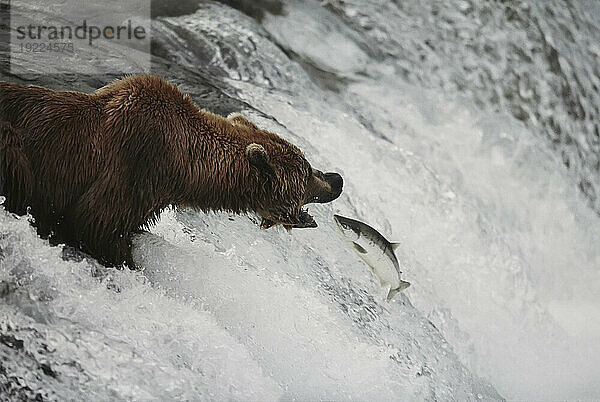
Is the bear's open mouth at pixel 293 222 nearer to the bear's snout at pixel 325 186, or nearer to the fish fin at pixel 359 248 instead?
the bear's snout at pixel 325 186

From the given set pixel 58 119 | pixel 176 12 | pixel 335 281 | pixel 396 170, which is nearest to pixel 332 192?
pixel 335 281

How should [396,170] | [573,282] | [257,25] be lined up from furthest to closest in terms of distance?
[257,25], [573,282], [396,170]

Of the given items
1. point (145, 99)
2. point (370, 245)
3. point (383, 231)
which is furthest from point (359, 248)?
point (145, 99)

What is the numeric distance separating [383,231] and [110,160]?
1994 millimetres

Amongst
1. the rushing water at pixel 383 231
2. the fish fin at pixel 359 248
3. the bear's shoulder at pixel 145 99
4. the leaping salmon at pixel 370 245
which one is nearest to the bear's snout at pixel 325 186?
the leaping salmon at pixel 370 245

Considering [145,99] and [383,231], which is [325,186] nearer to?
[145,99]

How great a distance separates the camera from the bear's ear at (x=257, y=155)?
9.37 ft

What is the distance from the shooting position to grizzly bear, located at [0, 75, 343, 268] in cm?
269

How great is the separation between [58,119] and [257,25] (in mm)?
3712

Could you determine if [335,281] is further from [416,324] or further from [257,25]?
[257,25]

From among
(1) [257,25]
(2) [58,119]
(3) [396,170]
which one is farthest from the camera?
(1) [257,25]

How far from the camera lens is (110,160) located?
107 inches

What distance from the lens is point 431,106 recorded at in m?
6.39

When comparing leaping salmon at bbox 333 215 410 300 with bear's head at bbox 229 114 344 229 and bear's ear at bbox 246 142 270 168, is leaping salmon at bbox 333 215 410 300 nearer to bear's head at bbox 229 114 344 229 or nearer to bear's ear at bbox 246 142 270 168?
bear's head at bbox 229 114 344 229
